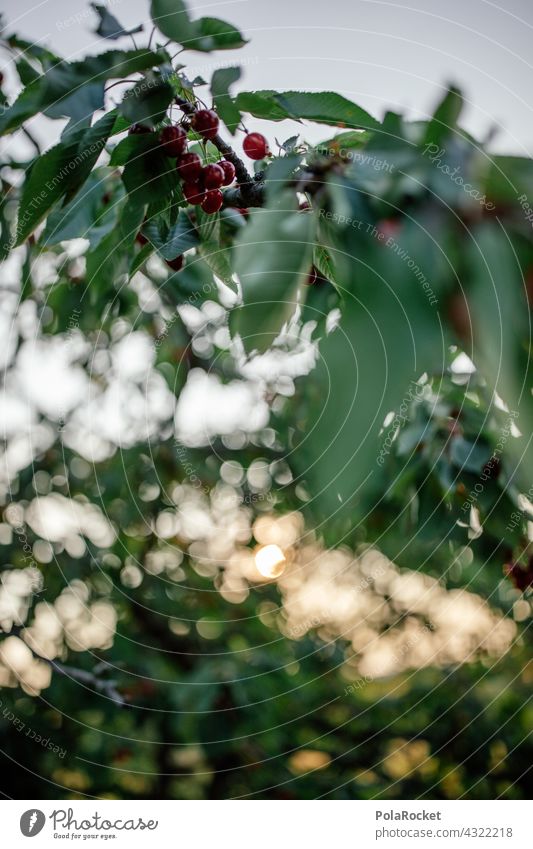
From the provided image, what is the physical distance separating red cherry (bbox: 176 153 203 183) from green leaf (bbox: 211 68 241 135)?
0.12 feet

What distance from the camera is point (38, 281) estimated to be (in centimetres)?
105

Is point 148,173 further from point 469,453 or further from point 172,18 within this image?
point 469,453

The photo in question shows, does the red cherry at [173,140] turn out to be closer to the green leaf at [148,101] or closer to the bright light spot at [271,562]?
the green leaf at [148,101]

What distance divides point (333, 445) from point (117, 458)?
1295 mm

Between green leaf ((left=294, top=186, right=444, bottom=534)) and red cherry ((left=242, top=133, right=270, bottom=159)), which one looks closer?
green leaf ((left=294, top=186, right=444, bottom=534))

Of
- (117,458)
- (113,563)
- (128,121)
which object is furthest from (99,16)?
(113,563)

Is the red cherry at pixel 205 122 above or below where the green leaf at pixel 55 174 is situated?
above

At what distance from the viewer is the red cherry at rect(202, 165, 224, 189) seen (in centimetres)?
40

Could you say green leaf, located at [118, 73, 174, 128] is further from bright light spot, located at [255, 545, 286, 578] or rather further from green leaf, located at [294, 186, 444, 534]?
bright light spot, located at [255, 545, 286, 578]

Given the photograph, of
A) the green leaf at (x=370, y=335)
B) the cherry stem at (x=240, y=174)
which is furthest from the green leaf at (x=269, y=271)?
the cherry stem at (x=240, y=174)

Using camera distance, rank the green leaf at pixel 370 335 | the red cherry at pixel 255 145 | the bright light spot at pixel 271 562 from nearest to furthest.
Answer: the green leaf at pixel 370 335 → the red cherry at pixel 255 145 → the bright light spot at pixel 271 562

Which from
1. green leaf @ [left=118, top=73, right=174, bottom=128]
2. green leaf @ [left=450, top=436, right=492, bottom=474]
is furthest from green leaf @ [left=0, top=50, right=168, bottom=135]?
green leaf @ [left=450, top=436, right=492, bottom=474]

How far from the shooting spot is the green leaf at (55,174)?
367 mm

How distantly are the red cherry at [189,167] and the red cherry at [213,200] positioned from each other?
12 millimetres
